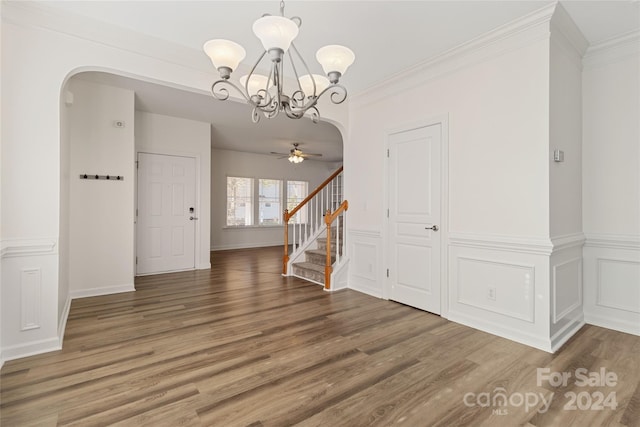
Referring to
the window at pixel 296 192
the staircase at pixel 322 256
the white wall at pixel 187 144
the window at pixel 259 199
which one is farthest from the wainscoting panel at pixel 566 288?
the window at pixel 296 192

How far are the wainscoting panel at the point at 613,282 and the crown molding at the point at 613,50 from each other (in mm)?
1701

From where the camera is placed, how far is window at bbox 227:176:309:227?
8.49 meters

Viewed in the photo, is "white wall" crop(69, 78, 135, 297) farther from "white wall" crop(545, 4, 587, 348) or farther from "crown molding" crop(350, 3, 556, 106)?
"white wall" crop(545, 4, 587, 348)

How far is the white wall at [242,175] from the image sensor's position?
26.7 ft

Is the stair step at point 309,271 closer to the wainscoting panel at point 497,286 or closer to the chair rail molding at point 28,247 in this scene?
the wainscoting panel at point 497,286

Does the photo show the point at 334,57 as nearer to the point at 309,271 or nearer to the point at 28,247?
the point at 28,247

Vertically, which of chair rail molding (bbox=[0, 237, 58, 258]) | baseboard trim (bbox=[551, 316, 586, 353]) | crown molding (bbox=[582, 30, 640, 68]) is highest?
crown molding (bbox=[582, 30, 640, 68])

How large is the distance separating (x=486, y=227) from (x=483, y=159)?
66 centimetres

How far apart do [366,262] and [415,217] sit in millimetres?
1037

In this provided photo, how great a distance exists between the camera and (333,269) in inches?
173

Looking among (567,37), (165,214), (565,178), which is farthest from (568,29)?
(165,214)

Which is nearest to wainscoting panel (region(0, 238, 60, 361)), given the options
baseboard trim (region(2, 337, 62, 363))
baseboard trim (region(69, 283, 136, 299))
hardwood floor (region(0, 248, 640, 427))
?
baseboard trim (region(2, 337, 62, 363))

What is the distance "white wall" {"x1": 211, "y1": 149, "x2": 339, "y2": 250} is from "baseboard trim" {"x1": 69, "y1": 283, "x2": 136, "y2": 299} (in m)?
4.00

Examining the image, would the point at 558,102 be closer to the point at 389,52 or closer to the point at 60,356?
the point at 389,52
